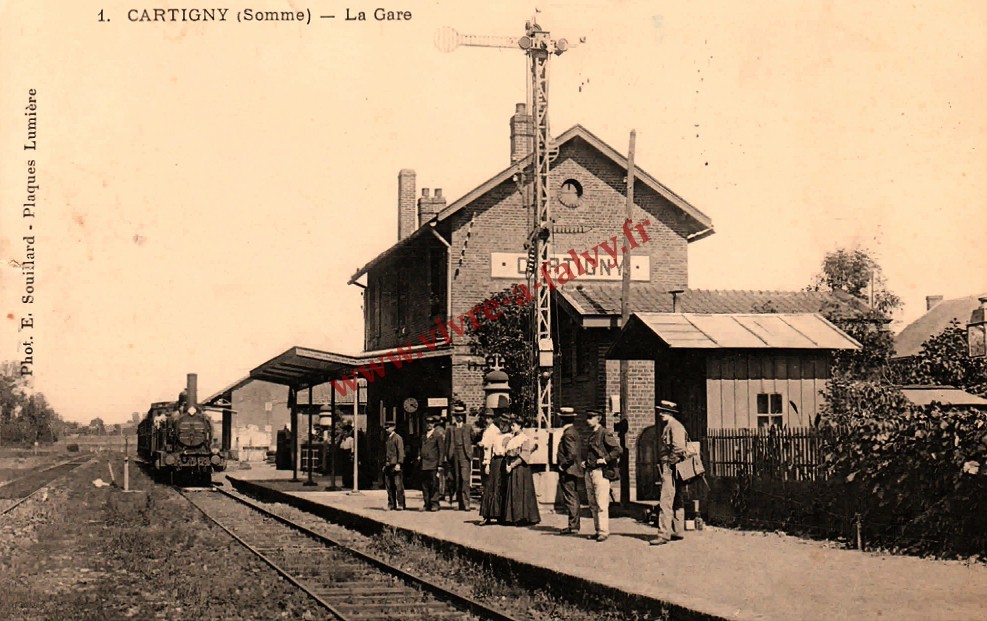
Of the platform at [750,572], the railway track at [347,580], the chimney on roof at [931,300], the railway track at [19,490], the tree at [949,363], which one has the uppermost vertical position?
the chimney on roof at [931,300]

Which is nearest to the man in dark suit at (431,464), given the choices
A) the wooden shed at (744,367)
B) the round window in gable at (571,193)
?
the wooden shed at (744,367)

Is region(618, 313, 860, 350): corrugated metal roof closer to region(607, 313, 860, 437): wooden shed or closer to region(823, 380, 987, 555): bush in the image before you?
region(607, 313, 860, 437): wooden shed

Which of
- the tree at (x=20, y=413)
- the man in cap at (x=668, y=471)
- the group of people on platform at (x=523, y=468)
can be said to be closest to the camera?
the man in cap at (x=668, y=471)

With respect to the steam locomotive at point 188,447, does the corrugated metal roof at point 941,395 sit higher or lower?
higher

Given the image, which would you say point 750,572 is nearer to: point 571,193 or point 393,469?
point 393,469

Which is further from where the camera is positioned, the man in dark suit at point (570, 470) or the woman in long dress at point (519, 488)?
the woman in long dress at point (519, 488)

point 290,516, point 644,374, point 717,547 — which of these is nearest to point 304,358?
point 290,516

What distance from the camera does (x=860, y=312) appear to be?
26.4 m

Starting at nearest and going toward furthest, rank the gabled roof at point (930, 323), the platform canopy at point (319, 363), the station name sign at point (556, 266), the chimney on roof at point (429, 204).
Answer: the platform canopy at point (319, 363), the station name sign at point (556, 266), the chimney on roof at point (429, 204), the gabled roof at point (930, 323)

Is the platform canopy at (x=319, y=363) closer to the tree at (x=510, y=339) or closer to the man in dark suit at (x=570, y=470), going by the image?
the tree at (x=510, y=339)

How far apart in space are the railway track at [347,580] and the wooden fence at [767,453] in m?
4.36

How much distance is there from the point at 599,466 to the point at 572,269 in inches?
604

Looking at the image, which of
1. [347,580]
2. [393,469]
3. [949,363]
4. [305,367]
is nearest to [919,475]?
[347,580]

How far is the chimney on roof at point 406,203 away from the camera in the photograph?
35.4 metres
